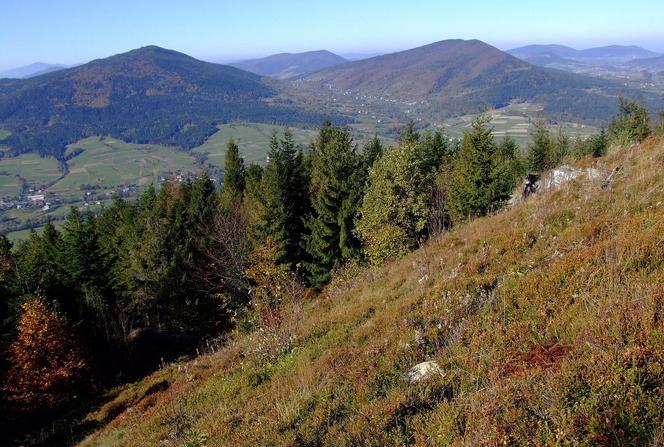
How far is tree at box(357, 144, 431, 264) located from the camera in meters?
23.3

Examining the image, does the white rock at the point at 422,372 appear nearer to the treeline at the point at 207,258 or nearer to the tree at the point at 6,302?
the treeline at the point at 207,258

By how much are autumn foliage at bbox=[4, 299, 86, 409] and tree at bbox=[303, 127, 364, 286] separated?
644 inches

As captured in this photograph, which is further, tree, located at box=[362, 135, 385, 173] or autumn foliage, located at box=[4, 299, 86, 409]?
tree, located at box=[362, 135, 385, 173]

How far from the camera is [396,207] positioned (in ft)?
79.3

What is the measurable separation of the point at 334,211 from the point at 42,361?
2080cm

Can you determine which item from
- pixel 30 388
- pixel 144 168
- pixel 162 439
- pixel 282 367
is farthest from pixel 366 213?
pixel 144 168

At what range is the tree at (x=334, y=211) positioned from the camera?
31.0 m

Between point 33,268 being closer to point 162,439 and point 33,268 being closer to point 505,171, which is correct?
point 162,439

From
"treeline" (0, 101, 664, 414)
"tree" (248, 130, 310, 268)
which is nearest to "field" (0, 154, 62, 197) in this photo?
"treeline" (0, 101, 664, 414)

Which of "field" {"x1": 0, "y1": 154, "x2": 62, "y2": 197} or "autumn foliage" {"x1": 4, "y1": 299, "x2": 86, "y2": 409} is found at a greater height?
"field" {"x1": 0, "y1": 154, "x2": 62, "y2": 197}

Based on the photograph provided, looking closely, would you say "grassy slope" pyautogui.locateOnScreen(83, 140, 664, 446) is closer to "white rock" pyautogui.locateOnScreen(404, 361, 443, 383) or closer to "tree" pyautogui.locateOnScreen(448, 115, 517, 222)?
"white rock" pyautogui.locateOnScreen(404, 361, 443, 383)

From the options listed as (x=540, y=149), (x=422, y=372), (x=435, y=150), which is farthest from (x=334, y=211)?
(x=540, y=149)

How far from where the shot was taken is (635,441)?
10.8ft

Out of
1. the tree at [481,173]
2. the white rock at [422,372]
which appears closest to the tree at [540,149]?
the tree at [481,173]
